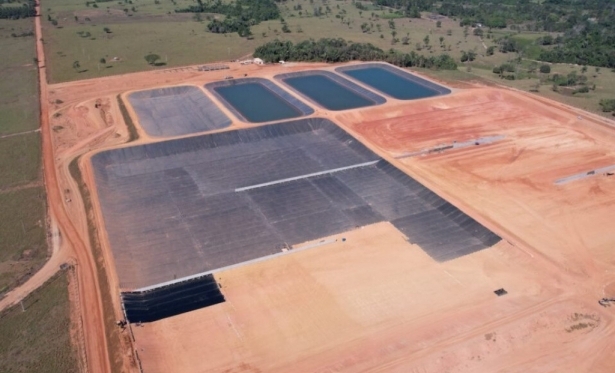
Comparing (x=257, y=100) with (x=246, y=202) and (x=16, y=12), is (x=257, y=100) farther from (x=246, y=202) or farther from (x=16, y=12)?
(x=16, y=12)

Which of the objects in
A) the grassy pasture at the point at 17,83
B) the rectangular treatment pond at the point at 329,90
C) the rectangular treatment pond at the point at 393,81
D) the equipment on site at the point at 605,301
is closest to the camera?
the equipment on site at the point at 605,301

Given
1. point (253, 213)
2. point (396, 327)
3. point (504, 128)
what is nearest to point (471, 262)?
point (396, 327)

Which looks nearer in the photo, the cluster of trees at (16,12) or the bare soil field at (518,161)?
the bare soil field at (518,161)

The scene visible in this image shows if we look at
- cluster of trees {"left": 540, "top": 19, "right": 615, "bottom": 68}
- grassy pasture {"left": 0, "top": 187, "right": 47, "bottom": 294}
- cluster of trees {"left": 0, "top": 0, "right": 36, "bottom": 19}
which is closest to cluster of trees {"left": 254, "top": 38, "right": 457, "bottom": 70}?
cluster of trees {"left": 540, "top": 19, "right": 615, "bottom": 68}

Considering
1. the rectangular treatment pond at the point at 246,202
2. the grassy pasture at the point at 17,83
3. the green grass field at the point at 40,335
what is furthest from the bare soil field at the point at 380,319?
the grassy pasture at the point at 17,83

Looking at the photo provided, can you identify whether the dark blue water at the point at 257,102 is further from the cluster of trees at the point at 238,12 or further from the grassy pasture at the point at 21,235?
the cluster of trees at the point at 238,12

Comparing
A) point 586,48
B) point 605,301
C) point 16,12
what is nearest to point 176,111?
point 605,301

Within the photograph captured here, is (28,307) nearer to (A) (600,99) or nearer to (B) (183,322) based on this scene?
(B) (183,322)
